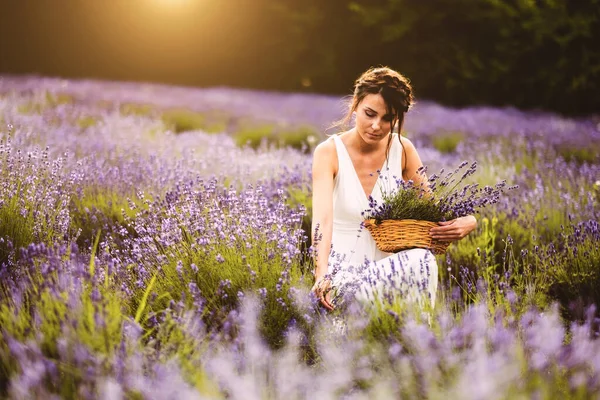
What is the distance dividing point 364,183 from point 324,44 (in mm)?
8427

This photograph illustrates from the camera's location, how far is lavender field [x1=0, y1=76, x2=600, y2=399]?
1776mm

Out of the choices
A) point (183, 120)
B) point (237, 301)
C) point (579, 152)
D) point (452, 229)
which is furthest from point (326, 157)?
point (183, 120)

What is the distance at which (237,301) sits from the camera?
247cm

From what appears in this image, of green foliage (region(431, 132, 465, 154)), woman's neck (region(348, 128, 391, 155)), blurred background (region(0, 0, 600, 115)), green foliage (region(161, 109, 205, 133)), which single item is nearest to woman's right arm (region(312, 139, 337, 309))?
woman's neck (region(348, 128, 391, 155))

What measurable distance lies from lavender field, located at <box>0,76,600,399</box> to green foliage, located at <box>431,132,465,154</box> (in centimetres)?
179

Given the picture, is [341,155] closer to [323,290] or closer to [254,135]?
[323,290]

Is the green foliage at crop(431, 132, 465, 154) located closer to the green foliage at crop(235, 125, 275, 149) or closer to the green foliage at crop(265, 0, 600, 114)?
the green foliage at crop(235, 125, 275, 149)

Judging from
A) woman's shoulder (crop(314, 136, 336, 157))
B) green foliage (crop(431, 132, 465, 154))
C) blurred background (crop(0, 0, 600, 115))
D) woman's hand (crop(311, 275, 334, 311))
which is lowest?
woman's hand (crop(311, 275, 334, 311))

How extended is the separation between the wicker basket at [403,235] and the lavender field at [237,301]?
0.21 metres

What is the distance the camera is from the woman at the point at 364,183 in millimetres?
2672

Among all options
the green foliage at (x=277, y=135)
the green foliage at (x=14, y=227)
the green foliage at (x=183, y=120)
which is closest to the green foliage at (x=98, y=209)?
the green foliage at (x=14, y=227)

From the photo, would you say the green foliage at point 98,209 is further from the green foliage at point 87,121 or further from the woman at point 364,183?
the green foliage at point 87,121

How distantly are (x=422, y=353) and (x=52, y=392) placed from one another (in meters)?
1.13

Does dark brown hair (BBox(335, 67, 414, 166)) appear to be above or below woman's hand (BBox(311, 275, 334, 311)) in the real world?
above
